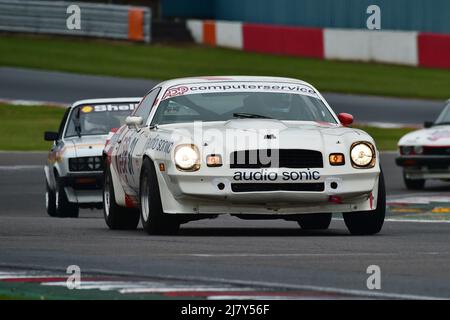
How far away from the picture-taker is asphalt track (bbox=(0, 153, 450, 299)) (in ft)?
25.7

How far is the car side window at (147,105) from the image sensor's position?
12.9m

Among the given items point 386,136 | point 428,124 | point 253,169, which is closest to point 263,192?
point 253,169

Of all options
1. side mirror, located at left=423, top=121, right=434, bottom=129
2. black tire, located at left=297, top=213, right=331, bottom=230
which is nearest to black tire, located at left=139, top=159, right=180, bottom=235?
black tire, located at left=297, top=213, right=331, bottom=230

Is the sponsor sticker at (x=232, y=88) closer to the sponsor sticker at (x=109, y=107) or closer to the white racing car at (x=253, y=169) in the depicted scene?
the white racing car at (x=253, y=169)

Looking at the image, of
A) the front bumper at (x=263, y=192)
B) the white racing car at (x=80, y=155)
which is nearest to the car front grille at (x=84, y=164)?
the white racing car at (x=80, y=155)

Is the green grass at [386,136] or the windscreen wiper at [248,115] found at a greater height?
the windscreen wiper at [248,115]

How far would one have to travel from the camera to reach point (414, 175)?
20375 mm

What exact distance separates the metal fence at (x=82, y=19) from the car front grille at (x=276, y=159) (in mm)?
30613

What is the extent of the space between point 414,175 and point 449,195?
5.59 ft

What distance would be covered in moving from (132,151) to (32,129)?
1594cm

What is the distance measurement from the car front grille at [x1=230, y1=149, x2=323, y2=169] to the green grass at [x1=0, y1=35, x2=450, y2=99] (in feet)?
76.7

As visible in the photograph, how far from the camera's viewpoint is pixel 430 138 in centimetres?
2036

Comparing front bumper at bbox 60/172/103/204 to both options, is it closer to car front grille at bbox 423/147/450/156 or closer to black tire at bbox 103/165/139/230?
black tire at bbox 103/165/139/230

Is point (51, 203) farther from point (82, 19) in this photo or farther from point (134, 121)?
point (82, 19)
